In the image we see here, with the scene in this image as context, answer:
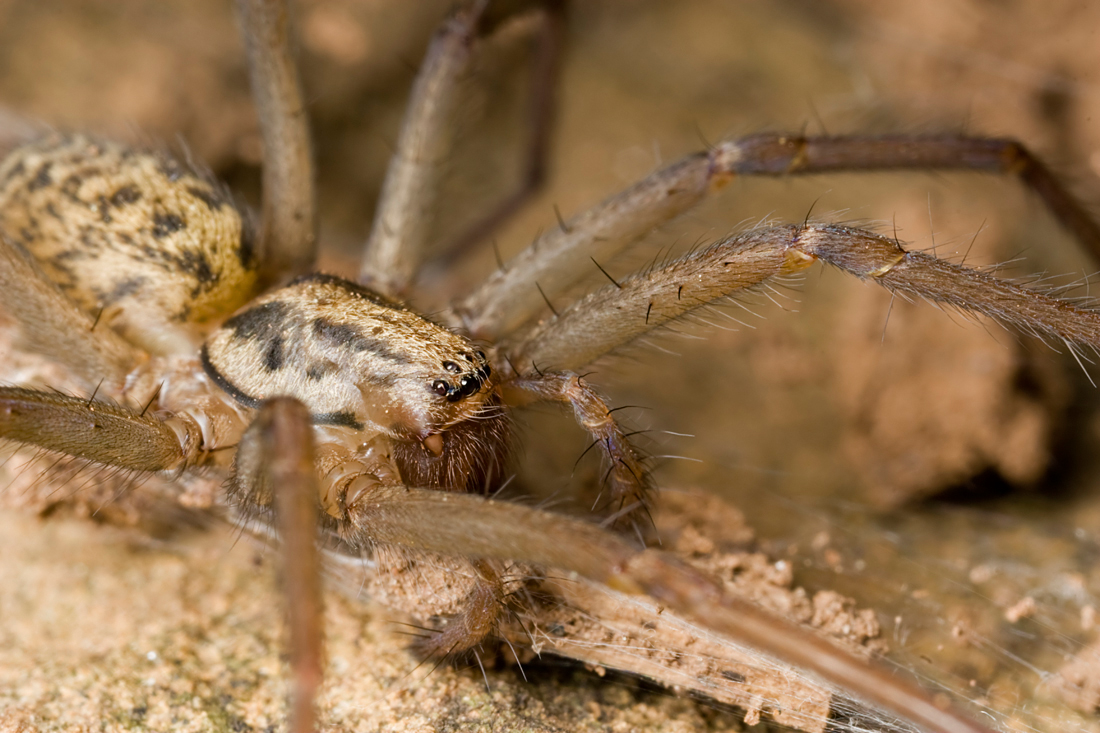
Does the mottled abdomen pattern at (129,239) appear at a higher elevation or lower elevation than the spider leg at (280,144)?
lower

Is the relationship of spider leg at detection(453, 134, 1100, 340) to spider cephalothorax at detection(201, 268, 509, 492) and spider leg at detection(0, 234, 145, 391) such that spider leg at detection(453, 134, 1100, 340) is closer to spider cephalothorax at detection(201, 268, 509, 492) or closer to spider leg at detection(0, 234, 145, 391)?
spider cephalothorax at detection(201, 268, 509, 492)

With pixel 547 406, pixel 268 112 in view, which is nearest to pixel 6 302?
pixel 268 112

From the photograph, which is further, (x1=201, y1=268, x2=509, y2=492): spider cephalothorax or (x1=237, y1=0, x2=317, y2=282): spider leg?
(x1=237, y1=0, x2=317, y2=282): spider leg

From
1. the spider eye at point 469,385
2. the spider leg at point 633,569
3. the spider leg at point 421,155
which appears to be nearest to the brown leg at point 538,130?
the spider leg at point 421,155

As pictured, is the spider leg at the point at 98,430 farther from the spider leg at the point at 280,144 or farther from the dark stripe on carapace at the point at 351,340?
the spider leg at the point at 280,144

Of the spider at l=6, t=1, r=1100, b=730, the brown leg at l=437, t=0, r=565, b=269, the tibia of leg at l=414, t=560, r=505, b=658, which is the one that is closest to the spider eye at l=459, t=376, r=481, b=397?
the spider at l=6, t=1, r=1100, b=730

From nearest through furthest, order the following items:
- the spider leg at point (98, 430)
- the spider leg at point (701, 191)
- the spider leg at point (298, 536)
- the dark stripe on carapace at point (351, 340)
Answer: the spider leg at point (298, 536) → the spider leg at point (98, 430) → the dark stripe on carapace at point (351, 340) → the spider leg at point (701, 191)
